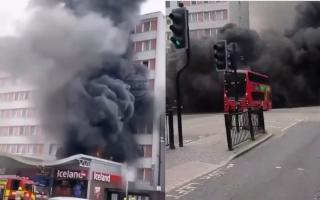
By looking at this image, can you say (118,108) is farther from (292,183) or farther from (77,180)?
(292,183)

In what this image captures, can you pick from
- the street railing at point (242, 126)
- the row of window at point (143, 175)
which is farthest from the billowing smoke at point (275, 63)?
the street railing at point (242, 126)

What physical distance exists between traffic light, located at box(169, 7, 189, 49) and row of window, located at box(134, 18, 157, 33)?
0.25 m

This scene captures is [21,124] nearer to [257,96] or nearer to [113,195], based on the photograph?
[113,195]

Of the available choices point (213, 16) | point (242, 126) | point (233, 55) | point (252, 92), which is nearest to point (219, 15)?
point (213, 16)

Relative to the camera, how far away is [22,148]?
1.40m

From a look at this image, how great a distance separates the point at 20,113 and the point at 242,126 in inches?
338

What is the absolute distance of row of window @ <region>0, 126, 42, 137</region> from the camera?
140 centimetres

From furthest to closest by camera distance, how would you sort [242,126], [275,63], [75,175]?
1. [242,126]
2. [275,63]
3. [75,175]

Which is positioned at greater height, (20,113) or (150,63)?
(150,63)

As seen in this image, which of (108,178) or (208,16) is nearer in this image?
(108,178)

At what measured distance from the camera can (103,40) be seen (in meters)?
1.41

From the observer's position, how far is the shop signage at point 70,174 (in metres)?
1.30

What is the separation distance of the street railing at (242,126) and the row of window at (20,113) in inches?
281

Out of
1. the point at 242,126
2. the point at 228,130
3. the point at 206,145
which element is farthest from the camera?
the point at 242,126
